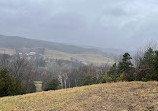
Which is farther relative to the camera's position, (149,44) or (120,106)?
(149,44)

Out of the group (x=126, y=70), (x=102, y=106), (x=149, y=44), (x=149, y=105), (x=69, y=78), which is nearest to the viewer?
(x=149, y=105)

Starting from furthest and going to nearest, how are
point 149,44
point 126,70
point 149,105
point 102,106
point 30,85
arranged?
point 30,85
point 149,44
point 126,70
point 102,106
point 149,105

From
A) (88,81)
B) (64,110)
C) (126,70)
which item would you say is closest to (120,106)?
(64,110)

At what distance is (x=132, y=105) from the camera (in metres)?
8.02

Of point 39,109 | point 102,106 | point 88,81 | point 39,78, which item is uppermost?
point 102,106

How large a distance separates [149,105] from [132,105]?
817 mm

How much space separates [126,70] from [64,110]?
17.5 m

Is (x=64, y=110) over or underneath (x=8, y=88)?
over

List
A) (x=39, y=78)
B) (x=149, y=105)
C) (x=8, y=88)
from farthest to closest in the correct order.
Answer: (x=39, y=78)
(x=8, y=88)
(x=149, y=105)

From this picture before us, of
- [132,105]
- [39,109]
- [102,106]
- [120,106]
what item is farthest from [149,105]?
[39,109]

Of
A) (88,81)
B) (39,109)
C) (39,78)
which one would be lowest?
(39,78)

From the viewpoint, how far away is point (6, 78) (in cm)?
2191

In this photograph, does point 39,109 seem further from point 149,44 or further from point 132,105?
point 149,44

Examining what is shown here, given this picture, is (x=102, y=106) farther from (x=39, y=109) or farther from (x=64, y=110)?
(x=39, y=109)
